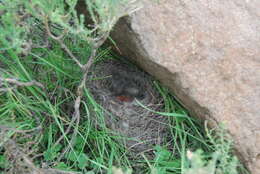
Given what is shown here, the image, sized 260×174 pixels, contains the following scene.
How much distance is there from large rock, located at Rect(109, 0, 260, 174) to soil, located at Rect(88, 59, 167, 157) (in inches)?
16.0

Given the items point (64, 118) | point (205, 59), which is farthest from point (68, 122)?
point (205, 59)

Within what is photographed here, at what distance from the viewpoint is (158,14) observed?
226 centimetres

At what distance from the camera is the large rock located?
7.29 feet

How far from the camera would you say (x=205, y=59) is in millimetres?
2258

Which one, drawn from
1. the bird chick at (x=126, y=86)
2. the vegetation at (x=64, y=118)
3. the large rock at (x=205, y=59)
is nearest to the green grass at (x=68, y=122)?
the vegetation at (x=64, y=118)

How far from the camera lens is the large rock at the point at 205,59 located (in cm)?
222

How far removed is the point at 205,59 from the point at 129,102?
0.76 m

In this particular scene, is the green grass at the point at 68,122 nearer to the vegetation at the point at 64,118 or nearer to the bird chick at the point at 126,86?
the vegetation at the point at 64,118

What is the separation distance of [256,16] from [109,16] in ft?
3.45

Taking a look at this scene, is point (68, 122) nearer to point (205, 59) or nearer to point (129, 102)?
point (129, 102)

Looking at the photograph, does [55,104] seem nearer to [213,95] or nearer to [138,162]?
[138,162]

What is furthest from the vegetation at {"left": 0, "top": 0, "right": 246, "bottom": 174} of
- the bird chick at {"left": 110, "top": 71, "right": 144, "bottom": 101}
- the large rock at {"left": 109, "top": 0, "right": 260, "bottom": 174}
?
the bird chick at {"left": 110, "top": 71, "right": 144, "bottom": 101}

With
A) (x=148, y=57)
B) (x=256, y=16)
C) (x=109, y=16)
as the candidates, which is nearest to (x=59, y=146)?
(x=148, y=57)

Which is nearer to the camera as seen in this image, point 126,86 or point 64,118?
point 64,118
